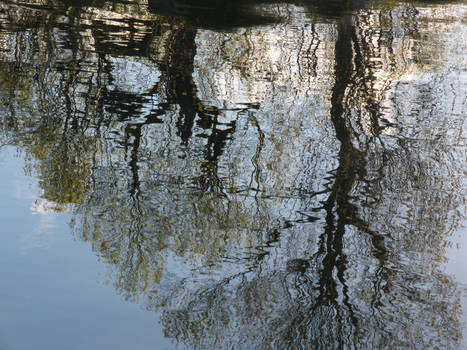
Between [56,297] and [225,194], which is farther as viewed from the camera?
[225,194]

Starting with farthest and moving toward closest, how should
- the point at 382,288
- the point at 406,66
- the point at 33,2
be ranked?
the point at 33,2, the point at 406,66, the point at 382,288

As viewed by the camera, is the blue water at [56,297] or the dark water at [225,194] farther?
the dark water at [225,194]

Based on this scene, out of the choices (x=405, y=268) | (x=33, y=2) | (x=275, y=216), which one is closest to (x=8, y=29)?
(x=33, y=2)

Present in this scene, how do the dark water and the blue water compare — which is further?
the dark water

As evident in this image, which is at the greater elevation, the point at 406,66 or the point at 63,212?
the point at 406,66

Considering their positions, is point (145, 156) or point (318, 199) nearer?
point (318, 199)

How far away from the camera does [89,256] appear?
201 inches

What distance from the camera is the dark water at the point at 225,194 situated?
4.57m

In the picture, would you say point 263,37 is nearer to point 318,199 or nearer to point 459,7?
point 318,199

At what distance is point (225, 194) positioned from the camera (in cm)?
639

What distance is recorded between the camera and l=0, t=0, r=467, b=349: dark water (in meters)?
4.57

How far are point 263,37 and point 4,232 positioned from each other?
8619 millimetres

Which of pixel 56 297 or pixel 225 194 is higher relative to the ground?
pixel 225 194

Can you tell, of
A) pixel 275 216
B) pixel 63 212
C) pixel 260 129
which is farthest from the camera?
pixel 260 129
